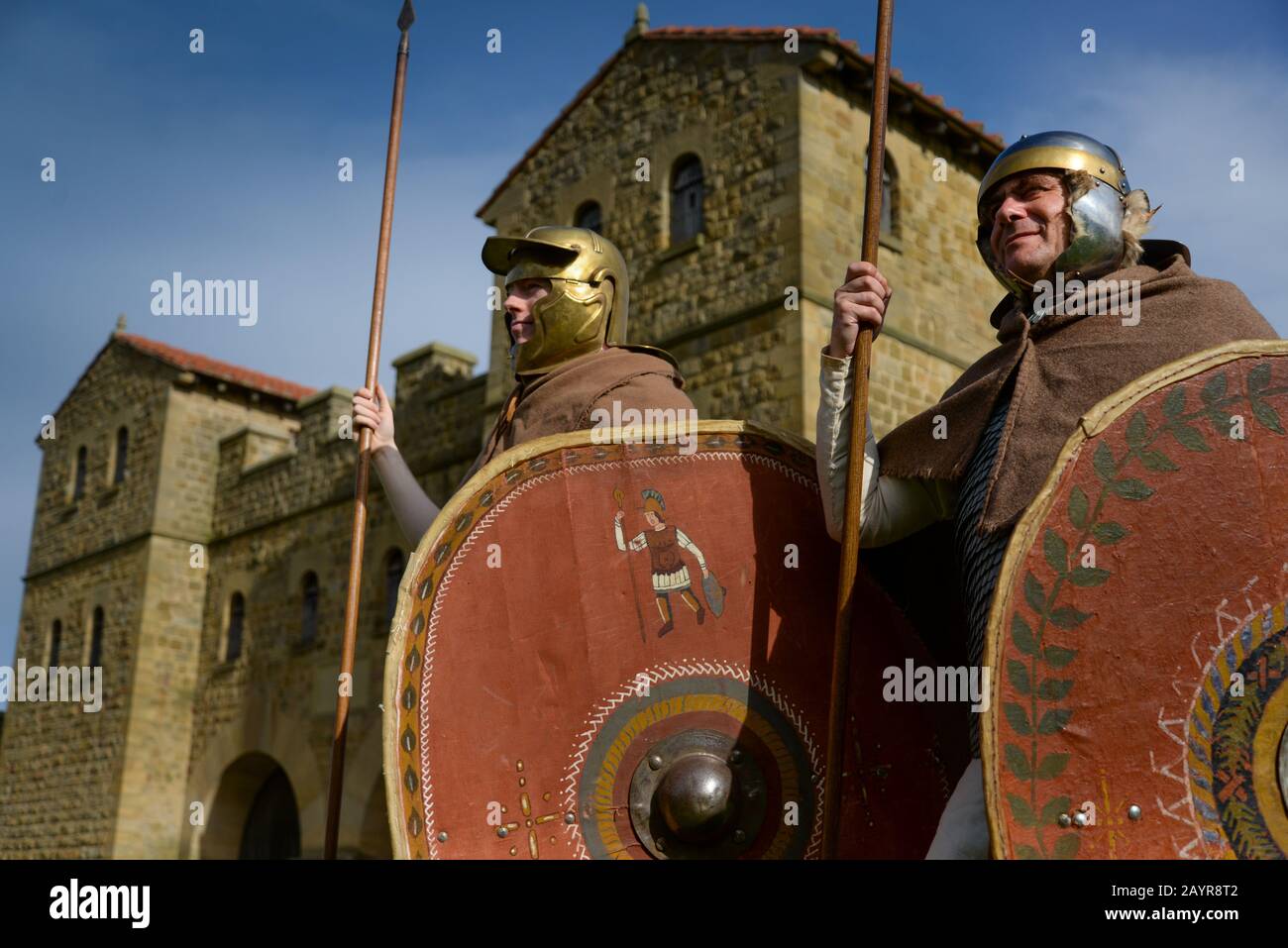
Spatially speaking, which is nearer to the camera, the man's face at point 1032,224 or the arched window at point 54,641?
the man's face at point 1032,224

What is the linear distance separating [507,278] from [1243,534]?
6.73 feet

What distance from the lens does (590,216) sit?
12922 millimetres

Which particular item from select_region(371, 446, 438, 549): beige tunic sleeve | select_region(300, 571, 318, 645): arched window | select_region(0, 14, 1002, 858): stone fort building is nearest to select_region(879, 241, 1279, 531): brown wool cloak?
select_region(371, 446, 438, 549): beige tunic sleeve

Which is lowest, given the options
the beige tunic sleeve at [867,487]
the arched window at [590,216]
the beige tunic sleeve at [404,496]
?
the beige tunic sleeve at [867,487]

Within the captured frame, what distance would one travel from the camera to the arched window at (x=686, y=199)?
38.8ft

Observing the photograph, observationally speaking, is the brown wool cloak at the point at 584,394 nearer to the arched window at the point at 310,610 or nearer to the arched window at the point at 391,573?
the arched window at the point at 391,573

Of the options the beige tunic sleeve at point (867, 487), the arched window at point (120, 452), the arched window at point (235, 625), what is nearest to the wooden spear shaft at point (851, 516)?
the beige tunic sleeve at point (867, 487)

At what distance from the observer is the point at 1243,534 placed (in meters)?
1.92

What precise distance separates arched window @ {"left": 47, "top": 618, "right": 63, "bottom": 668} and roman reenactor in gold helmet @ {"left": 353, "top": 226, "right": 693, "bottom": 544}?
17.4 metres

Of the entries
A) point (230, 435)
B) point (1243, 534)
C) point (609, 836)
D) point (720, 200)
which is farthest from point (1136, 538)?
point (230, 435)

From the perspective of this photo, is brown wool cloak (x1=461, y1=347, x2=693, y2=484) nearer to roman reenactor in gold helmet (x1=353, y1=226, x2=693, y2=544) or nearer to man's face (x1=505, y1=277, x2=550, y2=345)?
roman reenactor in gold helmet (x1=353, y1=226, x2=693, y2=544)

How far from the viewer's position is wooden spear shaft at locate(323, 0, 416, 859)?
3131 millimetres

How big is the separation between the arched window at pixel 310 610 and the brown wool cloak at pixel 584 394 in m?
12.6

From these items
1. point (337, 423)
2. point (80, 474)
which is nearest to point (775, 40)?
point (337, 423)
